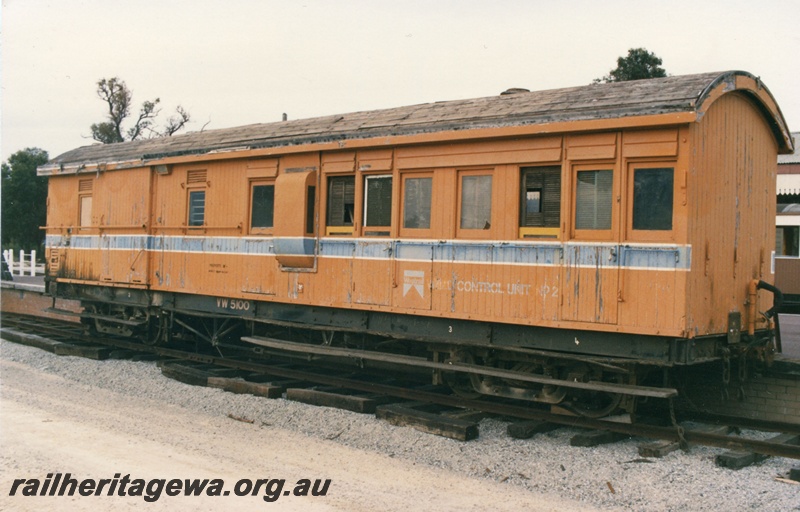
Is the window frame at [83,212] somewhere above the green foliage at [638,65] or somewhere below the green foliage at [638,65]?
below

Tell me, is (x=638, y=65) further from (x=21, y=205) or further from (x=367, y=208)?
(x=21, y=205)

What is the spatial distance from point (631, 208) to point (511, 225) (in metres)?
1.43

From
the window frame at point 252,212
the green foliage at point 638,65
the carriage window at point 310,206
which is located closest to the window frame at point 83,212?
the window frame at point 252,212

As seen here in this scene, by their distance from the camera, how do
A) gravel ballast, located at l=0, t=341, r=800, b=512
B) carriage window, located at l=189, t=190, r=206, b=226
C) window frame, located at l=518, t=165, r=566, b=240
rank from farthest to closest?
carriage window, located at l=189, t=190, r=206, b=226 → window frame, located at l=518, t=165, r=566, b=240 → gravel ballast, located at l=0, t=341, r=800, b=512

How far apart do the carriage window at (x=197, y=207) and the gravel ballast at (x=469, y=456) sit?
301 cm

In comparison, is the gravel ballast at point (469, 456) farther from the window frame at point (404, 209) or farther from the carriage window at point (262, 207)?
the carriage window at point (262, 207)

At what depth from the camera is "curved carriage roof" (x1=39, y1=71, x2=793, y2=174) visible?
801cm

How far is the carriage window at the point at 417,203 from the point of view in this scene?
9797mm

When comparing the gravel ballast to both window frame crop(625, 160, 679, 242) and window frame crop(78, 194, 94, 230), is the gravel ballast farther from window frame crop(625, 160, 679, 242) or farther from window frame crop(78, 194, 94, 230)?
window frame crop(78, 194, 94, 230)

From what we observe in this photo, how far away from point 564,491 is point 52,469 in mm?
4566

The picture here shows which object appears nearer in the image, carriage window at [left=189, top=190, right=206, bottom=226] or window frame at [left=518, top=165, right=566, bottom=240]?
window frame at [left=518, top=165, right=566, bottom=240]

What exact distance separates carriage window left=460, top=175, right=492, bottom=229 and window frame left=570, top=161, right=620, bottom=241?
108cm

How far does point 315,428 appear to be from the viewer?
29.6 feet
